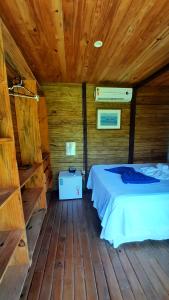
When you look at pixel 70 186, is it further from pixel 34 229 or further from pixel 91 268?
pixel 91 268

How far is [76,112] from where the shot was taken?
135 inches

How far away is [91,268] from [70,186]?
1651 millimetres

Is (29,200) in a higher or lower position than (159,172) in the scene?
lower

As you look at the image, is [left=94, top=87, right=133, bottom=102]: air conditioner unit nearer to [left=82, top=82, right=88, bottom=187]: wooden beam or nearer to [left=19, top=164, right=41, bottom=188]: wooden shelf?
[left=82, top=82, right=88, bottom=187]: wooden beam

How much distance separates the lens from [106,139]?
11.8ft

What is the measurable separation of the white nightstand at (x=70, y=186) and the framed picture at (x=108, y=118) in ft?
4.05

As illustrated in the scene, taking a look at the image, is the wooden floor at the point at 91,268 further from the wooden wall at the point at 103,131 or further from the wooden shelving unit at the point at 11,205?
the wooden wall at the point at 103,131

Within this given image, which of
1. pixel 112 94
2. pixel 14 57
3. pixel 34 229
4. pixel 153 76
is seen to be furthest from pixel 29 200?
pixel 153 76

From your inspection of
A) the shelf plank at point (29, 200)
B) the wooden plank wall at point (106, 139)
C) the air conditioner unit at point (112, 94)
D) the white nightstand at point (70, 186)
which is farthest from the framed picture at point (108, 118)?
the shelf plank at point (29, 200)

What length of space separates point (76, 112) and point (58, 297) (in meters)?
2.93

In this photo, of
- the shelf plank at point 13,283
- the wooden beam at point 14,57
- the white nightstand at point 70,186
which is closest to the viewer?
the shelf plank at point 13,283

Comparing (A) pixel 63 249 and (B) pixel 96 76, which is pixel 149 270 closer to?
(A) pixel 63 249

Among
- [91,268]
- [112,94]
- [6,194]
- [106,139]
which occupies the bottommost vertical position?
[91,268]

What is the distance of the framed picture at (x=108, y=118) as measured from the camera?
3.47 m
